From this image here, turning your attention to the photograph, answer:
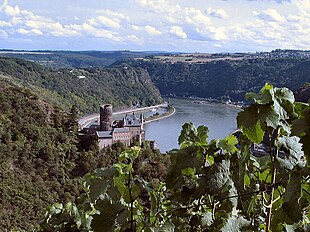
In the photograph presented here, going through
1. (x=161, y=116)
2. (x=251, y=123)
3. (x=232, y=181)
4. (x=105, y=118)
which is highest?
(x=251, y=123)

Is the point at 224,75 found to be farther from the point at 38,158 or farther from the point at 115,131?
the point at 38,158

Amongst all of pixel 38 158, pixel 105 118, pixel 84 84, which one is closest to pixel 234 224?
pixel 38 158

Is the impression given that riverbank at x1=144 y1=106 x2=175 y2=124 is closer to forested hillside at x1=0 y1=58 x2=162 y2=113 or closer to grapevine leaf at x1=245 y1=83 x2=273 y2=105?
forested hillside at x1=0 y1=58 x2=162 y2=113

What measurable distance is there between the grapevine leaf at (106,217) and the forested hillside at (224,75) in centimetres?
4777

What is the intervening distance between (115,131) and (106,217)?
2161cm

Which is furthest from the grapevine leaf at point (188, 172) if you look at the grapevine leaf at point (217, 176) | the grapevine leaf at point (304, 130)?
the grapevine leaf at point (304, 130)

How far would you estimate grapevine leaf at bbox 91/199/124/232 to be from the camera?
1096 mm

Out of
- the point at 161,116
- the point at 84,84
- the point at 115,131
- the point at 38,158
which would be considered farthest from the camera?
the point at 84,84

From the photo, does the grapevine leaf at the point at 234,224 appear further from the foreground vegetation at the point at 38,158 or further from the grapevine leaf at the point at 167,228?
the foreground vegetation at the point at 38,158

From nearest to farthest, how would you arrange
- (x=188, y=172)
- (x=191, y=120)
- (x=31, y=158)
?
(x=188, y=172) → (x=31, y=158) → (x=191, y=120)

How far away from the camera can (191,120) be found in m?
39.8

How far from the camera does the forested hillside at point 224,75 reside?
55.2m

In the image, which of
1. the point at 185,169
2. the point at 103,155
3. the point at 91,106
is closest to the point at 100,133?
the point at 103,155

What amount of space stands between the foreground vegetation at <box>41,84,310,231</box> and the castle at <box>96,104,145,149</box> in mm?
20450
